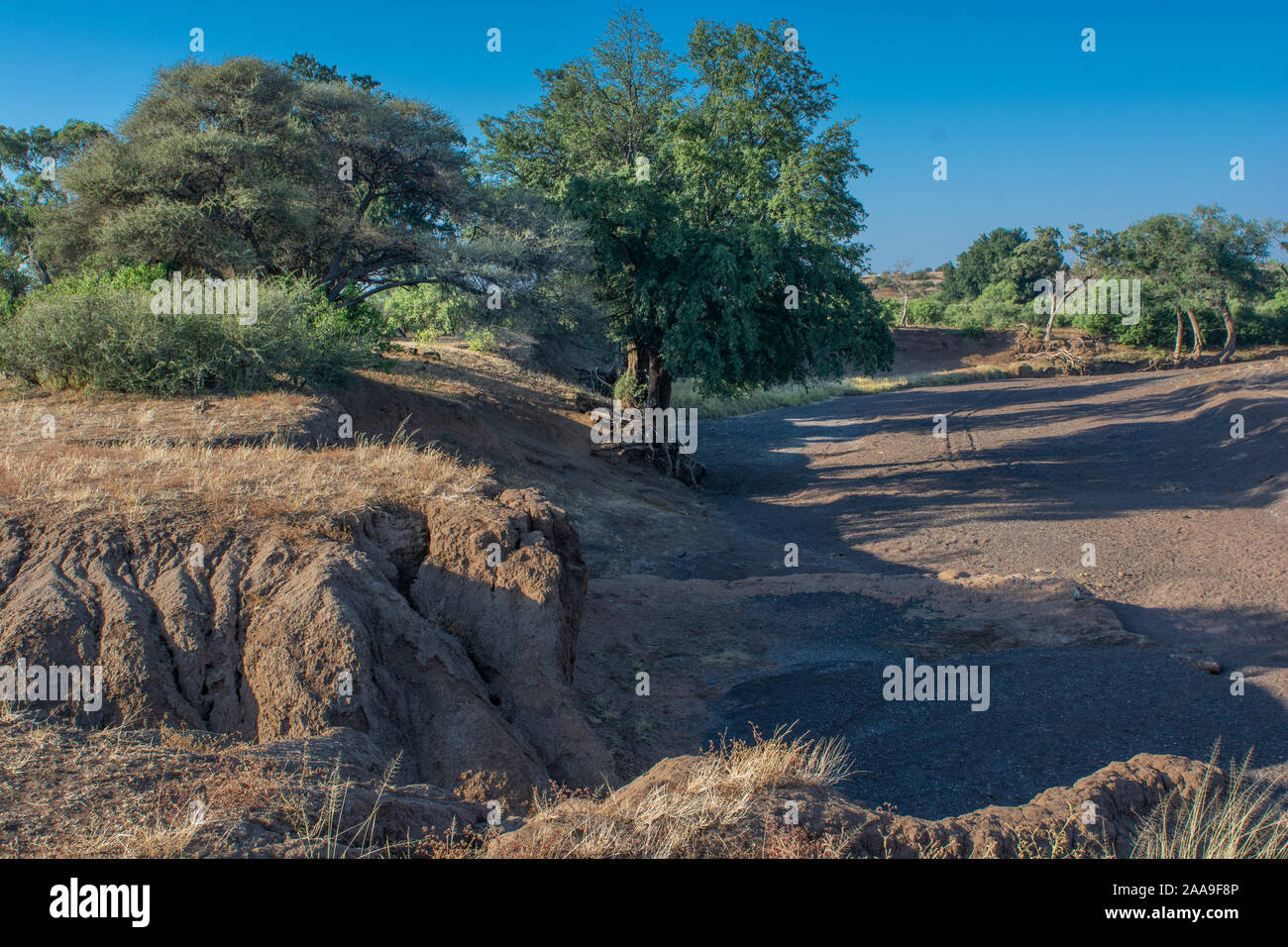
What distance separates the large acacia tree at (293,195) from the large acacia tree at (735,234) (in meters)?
2.32

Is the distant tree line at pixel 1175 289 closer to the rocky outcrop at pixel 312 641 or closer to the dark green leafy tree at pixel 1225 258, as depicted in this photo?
the dark green leafy tree at pixel 1225 258

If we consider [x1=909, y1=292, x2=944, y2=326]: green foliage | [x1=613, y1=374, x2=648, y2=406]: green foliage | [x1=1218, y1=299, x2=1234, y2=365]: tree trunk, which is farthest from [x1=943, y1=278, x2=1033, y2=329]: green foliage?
[x1=613, y1=374, x2=648, y2=406]: green foliage

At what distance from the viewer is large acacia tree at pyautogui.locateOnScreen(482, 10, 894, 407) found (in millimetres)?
19672

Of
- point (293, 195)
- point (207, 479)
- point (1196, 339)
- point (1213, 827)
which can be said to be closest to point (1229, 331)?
point (1196, 339)

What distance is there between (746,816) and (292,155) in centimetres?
1769

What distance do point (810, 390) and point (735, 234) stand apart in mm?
18896

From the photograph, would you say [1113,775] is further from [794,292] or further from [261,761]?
[794,292]

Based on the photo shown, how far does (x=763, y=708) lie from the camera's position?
8742mm

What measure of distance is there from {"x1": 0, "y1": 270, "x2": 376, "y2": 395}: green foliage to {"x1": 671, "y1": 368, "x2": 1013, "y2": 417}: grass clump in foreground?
14957 millimetres

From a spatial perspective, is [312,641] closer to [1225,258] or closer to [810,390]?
[810,390]

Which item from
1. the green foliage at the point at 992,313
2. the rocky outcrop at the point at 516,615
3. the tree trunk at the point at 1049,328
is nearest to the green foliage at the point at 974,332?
the green foliage at the point at 992,313

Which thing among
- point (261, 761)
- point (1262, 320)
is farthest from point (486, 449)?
point (1262, 320)

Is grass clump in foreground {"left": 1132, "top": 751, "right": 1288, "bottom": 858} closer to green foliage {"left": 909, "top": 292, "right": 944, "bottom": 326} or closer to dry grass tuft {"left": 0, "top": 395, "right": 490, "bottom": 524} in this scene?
dry grass tuft {"left": 0, "top": 395, "right": 490, "bottom": 524}

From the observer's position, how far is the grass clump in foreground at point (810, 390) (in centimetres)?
3278
